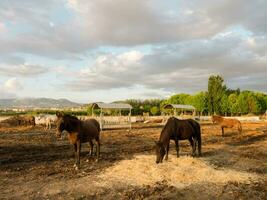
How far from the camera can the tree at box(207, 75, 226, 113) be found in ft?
300

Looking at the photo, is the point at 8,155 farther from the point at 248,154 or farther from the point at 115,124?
the point at 115,124

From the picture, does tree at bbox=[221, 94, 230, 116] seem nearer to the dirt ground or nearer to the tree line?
the tree line

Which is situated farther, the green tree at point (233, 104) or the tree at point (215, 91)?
the green tree at point (233, 104)

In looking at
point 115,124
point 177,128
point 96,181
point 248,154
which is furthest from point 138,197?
point 115,124

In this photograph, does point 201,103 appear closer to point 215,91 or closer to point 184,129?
point 215,91

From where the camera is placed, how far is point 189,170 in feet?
41.1

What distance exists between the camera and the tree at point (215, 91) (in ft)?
→ 300

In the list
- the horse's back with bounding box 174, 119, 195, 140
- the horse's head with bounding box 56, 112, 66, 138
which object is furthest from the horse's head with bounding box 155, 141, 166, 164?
the horse's head with bounding box 56, 112, 66, 138

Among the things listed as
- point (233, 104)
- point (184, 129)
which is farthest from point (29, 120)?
point (233, 104)

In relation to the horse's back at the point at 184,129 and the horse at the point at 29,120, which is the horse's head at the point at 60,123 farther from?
the horse at the point at 29,120

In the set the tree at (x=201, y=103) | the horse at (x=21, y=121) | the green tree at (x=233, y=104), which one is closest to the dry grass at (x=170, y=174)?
the horse at (x=21, y=121)

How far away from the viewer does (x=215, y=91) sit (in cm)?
9162

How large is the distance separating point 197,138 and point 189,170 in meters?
5.17

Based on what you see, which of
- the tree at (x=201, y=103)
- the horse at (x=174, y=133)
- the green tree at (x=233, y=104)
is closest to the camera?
the horse at (x=174, y=133)
